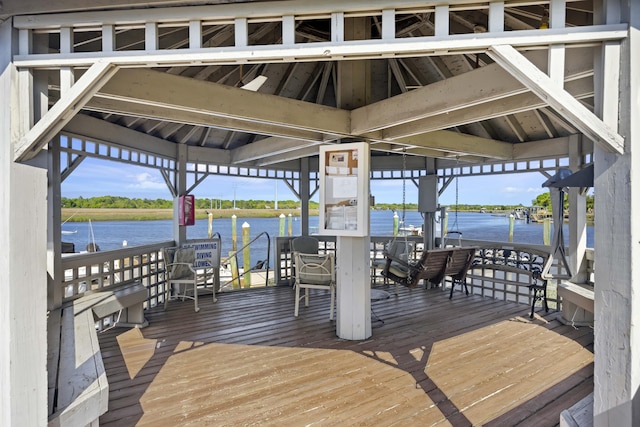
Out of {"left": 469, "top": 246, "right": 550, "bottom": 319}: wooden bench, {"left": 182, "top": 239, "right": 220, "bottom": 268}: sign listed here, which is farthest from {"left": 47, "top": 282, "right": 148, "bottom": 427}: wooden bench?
{"left": 469, "top": 246, "right": 550, "bottom": 319}: wooden bench

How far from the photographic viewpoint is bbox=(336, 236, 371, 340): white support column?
155 inches

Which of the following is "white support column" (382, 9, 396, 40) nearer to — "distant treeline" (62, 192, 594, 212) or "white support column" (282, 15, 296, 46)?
"white support column" (282, 15, 296, 46)

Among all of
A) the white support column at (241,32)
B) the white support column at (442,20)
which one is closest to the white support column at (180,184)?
the white support column at (241,32)

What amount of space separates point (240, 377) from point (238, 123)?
249cm

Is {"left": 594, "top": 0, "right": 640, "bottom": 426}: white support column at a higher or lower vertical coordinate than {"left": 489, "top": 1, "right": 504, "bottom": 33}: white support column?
lower

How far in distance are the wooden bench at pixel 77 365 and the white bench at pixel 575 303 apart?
461cm

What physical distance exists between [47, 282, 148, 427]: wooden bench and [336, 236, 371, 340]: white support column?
7.94ft

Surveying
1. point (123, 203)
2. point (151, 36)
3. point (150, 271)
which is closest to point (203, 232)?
point (123, 203)

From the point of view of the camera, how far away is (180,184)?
582cm

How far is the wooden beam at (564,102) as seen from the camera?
4.86 feet

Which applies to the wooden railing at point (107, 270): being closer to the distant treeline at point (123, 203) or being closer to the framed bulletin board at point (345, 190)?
the framed bulletin board at point (345, 190)

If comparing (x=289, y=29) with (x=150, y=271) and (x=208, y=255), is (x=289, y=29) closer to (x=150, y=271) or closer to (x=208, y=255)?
(x=150, y=271)

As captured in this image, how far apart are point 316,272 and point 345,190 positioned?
1.39m

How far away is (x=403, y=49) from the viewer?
1.62 m
